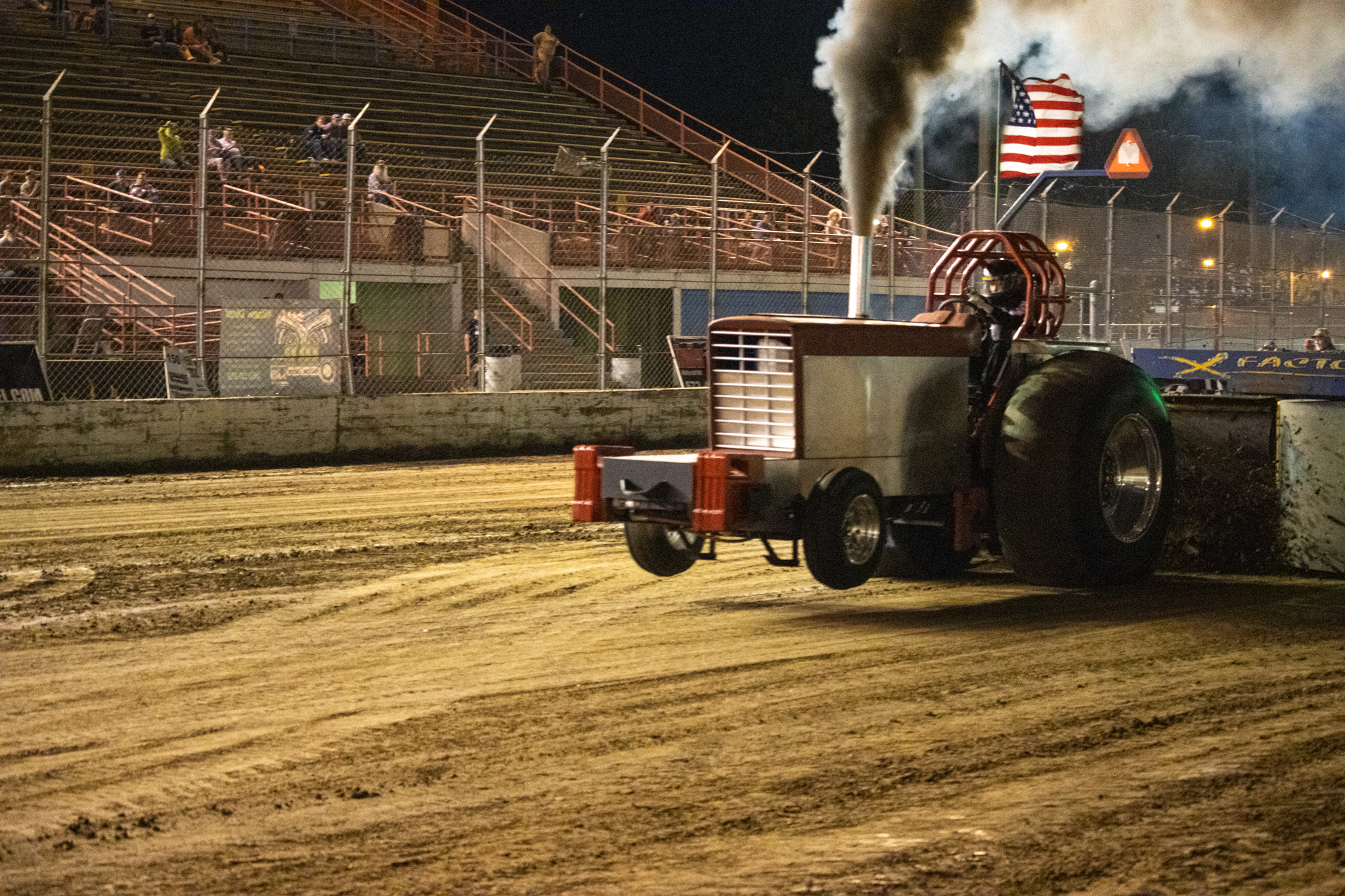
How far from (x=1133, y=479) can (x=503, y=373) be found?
12.4 metres

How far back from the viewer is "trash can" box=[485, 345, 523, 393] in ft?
65.8

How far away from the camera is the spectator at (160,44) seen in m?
31.2

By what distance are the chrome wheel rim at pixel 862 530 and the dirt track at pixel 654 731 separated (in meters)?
0.31

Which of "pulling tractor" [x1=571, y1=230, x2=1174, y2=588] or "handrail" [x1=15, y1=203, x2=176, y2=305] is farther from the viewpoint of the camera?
"handrail" [x1=15, y1=203, x2=176, y2=305]

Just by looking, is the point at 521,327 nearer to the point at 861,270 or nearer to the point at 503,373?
the point at 503,373

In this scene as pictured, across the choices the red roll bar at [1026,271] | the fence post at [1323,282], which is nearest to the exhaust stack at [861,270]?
the red roll bar at [1026,271]

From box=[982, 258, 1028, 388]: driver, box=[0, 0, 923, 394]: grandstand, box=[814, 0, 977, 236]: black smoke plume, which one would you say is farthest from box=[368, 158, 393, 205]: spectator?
box=[982, 258, 1028, 388]: driver

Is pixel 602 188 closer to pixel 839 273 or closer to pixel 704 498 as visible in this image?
pixel 839 273

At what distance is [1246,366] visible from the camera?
71.2ft

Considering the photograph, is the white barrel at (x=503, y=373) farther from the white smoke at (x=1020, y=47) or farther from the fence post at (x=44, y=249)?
the white smoke at (x=1020, y=47)

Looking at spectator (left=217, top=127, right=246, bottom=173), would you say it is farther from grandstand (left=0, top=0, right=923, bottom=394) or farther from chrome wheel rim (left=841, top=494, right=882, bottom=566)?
chrome wheel rim (left=841, top=494, right=882, bottom=566)

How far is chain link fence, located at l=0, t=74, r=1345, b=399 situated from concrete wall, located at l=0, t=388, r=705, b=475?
1.78 ft

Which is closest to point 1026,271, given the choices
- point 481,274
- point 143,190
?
point 481,274

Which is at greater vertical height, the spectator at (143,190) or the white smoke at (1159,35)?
the white smoke at (1159,35)
